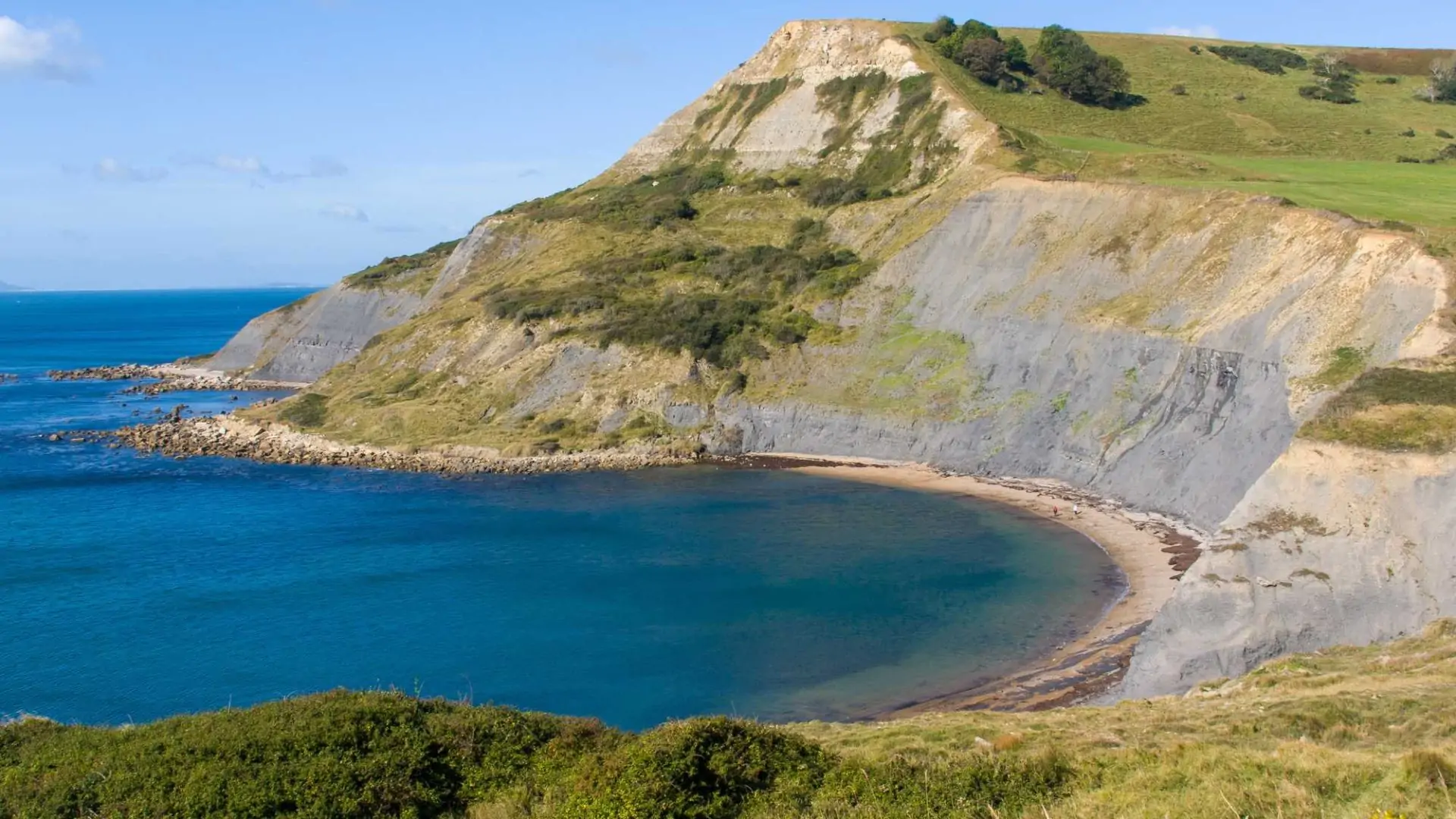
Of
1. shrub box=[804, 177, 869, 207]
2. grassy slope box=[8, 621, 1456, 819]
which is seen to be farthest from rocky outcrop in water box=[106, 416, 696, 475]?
Answer: grassy slope box=[8, 621, 1456, 819]

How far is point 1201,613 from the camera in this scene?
32.7 meters

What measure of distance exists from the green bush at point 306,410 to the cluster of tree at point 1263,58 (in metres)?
91.6

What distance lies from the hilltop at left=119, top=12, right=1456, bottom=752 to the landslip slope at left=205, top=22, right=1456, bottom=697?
0.19 m

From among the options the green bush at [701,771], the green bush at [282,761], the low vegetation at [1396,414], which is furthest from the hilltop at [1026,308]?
the green bush at [282,761]

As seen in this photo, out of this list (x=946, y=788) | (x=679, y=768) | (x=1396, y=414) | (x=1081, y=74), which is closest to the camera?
(x=946, y=788)

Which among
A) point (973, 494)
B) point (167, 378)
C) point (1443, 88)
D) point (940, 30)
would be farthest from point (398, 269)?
point (1443, 88)

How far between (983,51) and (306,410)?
6531cm

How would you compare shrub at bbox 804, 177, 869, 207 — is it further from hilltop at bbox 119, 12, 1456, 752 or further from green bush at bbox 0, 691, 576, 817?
green bush at bbox 0, 691, 576, 817

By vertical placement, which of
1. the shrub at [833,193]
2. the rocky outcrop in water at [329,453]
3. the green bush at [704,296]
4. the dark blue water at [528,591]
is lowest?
the dark blue water at [528,591]

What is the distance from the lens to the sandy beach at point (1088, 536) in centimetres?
3303

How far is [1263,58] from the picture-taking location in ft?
364

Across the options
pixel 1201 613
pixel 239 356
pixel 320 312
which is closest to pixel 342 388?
pixel 320 312

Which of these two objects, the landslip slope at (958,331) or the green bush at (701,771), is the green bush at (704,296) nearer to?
the landslip slope at (958,331)

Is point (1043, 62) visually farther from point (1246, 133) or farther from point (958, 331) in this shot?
point (958, 331)
